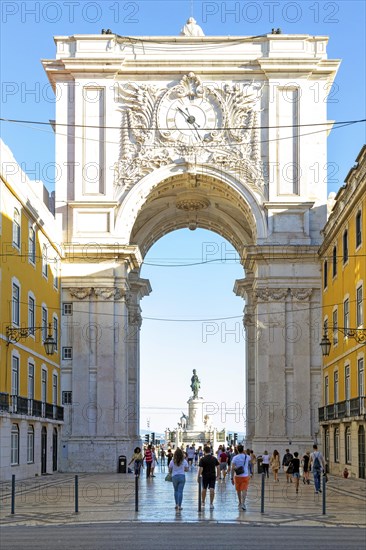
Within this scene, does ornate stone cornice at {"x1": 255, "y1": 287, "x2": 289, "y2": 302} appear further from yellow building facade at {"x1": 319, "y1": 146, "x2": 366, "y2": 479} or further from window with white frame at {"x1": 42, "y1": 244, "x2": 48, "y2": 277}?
window with white frame at {"x1": 42, "y1": 244, "x2": 48, "y2": 277}

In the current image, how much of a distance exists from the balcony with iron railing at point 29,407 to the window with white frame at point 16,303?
120 inches

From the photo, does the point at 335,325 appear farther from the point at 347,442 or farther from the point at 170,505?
the point at 170,505

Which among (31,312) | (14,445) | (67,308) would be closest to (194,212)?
(67,308)

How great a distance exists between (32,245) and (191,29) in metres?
19.9

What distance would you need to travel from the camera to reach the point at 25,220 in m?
43.1

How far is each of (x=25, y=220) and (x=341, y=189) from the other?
543 inches

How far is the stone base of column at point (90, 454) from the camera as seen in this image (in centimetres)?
5291

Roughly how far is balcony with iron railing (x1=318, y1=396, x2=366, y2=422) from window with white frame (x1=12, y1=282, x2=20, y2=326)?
13.6m

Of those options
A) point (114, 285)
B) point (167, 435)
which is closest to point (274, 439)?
point (114, 285)

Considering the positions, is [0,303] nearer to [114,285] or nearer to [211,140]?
[114,285]

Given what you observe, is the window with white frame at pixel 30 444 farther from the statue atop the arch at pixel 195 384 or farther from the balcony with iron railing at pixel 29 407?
the statue atop the arch at pixel 195 384

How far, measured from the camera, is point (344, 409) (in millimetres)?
42688

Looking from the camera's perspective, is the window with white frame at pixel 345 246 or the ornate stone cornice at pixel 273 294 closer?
the window with white frame at pixel 345 246

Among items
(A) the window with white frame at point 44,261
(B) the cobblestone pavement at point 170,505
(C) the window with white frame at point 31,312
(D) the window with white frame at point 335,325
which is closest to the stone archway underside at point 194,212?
(A) the window with white frame at point 44,261
